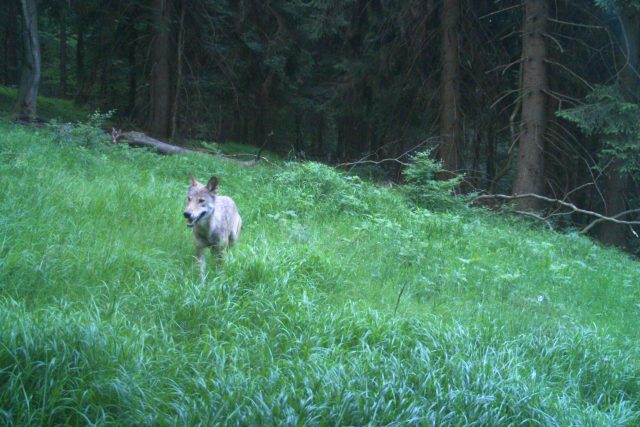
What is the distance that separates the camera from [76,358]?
13.7ft

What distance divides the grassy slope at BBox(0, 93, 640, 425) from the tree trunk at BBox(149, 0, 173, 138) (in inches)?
371

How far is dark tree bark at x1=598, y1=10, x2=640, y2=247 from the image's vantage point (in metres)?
16.4

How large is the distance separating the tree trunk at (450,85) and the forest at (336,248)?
2.7 inches

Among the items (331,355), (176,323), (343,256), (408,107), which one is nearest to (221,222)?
(343,256)

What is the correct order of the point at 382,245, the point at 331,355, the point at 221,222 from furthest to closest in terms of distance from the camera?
the point at 382,245
the point at 221,222
the point at 331,355

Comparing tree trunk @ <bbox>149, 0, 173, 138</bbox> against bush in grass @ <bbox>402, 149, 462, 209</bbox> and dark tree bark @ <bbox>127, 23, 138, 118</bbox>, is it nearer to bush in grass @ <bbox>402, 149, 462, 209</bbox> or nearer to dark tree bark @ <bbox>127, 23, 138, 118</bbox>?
dark tree bark @ <bbox>127, 23, 138, 118</bbox>

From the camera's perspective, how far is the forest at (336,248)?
4375mm

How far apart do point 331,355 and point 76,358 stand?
6.71 ft

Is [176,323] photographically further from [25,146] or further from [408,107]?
[408,107]

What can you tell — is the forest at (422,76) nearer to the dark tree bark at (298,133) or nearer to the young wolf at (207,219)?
the dark tree bark at (298,133)

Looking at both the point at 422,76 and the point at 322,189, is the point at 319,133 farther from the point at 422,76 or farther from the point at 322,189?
the point at 322,189

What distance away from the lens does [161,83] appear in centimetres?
1992

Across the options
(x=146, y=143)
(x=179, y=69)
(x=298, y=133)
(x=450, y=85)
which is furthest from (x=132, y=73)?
(x=450, y=85)

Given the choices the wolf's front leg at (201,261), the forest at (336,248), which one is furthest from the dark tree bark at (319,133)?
the wolf's front leg at (201,261)
